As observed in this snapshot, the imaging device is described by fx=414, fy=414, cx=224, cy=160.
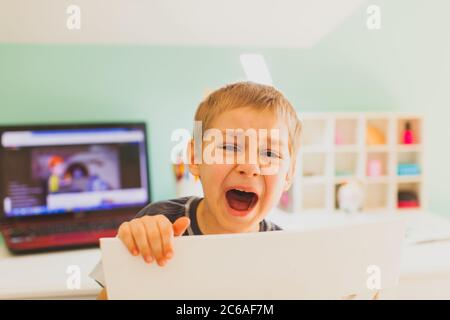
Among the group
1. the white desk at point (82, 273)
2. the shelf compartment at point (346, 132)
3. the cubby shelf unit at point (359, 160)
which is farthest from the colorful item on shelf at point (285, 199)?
the shelf compartment at point (346, 132)

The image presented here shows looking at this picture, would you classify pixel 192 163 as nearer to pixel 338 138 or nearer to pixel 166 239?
pixel 166 239

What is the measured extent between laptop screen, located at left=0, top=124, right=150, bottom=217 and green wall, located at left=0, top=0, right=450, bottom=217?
0.03m

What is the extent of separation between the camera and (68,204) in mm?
976

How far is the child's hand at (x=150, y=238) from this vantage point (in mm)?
396

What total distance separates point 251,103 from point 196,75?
449mm

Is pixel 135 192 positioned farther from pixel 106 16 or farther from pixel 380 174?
pixel 380 174

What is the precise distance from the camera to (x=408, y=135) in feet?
3.75

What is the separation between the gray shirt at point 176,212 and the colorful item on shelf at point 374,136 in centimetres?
58

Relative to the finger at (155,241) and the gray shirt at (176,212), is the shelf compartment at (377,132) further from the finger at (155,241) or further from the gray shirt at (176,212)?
the finger at (155,241)

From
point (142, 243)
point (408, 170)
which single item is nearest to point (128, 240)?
point (142, 243)

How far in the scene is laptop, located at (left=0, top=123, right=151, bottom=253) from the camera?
0.95m

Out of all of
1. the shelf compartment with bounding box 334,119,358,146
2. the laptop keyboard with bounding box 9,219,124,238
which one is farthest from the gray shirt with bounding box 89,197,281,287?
the shelf compartment with bounding box 334,119,358,146

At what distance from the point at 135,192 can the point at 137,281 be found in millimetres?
629

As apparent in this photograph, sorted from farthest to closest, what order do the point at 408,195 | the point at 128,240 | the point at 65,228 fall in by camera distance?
the point at 408,195, the point at 65,228, the point at 128,240
